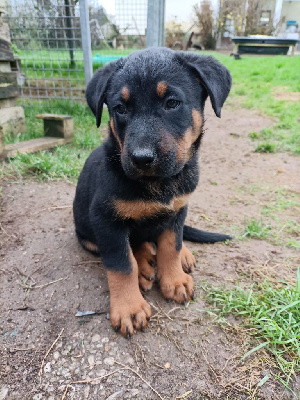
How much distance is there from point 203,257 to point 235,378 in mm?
1123

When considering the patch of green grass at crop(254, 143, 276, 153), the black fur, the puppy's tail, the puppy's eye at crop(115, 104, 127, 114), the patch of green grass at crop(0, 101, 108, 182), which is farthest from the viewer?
the patch of green grass at crop(254, 143, 276, 153)

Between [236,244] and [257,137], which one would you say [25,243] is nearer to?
Result: [236,244]

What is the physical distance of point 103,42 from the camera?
810cm

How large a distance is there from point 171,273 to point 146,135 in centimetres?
105

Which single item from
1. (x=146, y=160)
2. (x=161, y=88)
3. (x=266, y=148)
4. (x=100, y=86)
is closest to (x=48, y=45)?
(x=266, y=148)

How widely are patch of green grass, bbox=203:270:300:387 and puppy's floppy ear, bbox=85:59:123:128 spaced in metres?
1.47

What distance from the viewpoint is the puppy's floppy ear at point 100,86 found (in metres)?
2.15

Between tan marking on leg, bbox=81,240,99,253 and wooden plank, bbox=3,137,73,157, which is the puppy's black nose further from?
wooden plank, bbox=3,137,73,157

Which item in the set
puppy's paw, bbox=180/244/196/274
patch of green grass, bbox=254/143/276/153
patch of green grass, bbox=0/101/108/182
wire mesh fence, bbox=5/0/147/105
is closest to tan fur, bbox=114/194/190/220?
puppy's paw, bbox=180/244/196/274

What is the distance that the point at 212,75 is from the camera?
2.07 m

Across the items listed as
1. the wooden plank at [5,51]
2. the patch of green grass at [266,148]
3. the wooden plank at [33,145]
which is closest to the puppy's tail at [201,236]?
the wooden plank at [33,145]

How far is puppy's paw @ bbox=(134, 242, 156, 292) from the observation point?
2434 mm

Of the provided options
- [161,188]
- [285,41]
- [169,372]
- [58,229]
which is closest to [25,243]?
[58,229]

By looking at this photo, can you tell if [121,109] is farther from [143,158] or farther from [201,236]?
[201,236]
